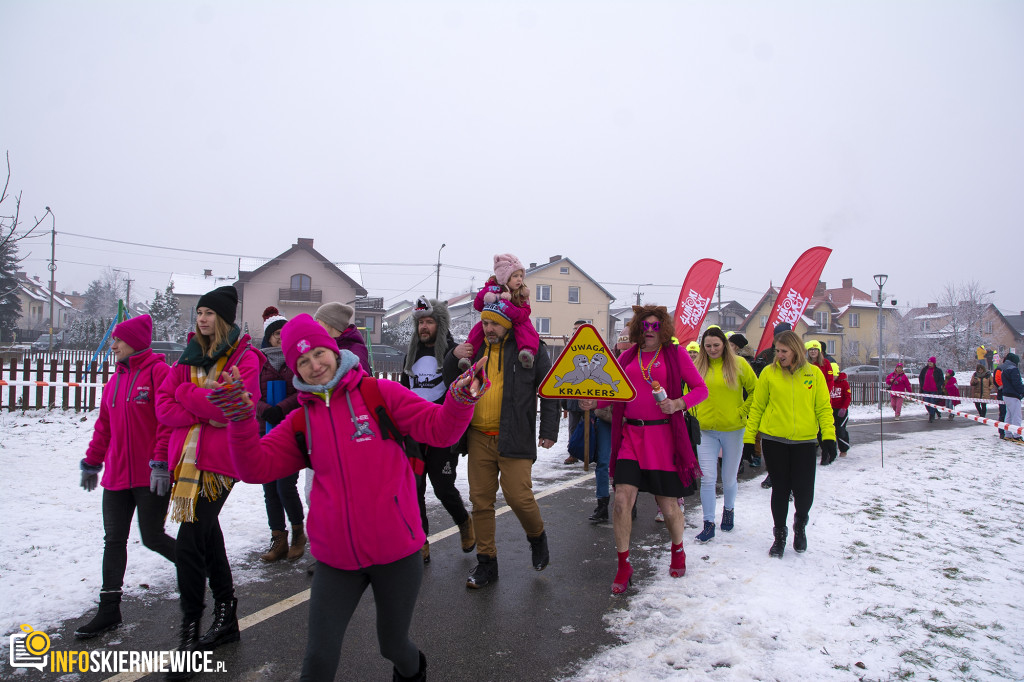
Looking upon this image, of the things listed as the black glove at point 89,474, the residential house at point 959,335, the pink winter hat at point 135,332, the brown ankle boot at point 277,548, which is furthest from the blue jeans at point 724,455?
the residential house at point 959,335

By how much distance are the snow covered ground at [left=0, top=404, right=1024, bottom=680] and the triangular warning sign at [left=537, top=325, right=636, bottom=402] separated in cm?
147

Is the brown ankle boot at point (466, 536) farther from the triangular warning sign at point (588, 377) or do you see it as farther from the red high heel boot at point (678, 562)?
the red high heel boot at point (678, 562)

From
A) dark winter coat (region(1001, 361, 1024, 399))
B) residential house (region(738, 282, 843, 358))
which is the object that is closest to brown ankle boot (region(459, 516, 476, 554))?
dark winter coat (region(1001, 361, 1024, 399))

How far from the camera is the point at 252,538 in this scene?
5645 mm

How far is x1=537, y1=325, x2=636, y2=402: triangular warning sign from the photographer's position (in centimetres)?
463

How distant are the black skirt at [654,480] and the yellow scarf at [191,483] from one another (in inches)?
107

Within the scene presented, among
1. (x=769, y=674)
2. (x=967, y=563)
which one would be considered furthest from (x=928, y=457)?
(x=769, y=674)

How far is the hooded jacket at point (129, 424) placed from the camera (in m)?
3.77

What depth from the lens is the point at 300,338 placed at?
2.67 metres

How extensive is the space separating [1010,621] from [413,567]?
13.2ft

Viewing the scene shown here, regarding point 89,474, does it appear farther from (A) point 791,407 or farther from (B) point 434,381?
(A) point 791,407

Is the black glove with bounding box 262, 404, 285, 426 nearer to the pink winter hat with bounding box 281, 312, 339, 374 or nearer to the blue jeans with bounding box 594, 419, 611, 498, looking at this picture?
the pink winter hat with bounding box 281, 312, 339, 374

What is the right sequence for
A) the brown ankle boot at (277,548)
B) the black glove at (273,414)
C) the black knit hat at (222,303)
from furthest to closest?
the brown ankle boot at (277,548)
the black glove at (273,414)
the black knit hat at (222,303)

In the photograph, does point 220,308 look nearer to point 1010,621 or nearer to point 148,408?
point 148,408
